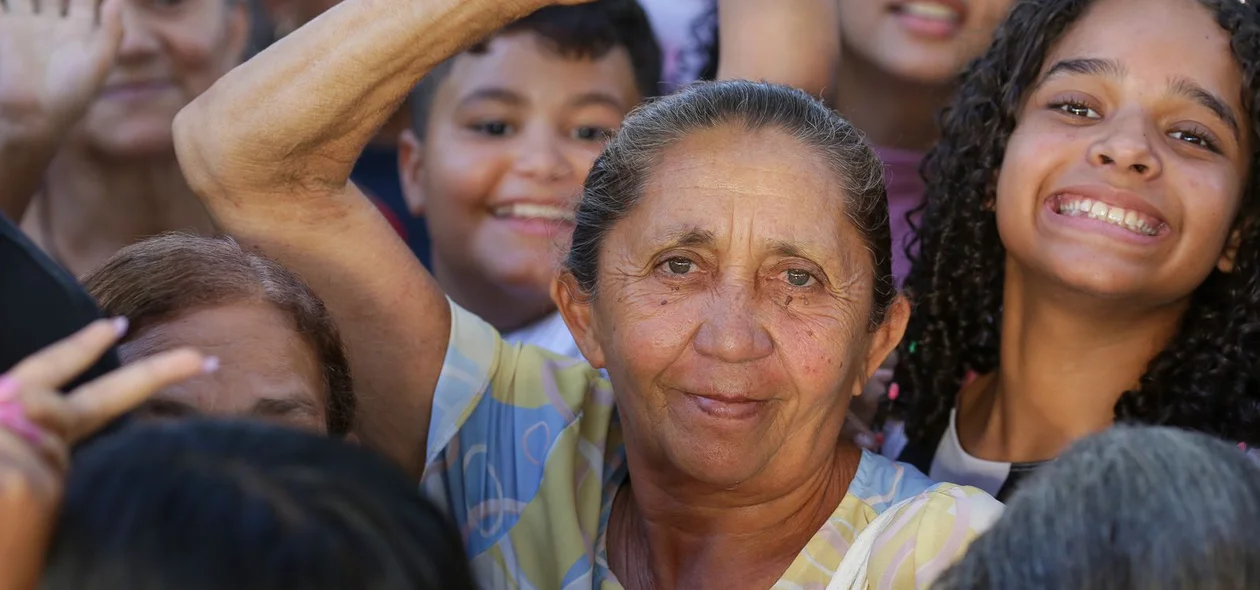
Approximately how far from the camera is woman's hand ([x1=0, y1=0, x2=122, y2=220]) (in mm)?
3027

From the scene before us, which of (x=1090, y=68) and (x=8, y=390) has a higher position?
(x=8, y=390)

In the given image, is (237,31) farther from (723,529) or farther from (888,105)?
(723,529)

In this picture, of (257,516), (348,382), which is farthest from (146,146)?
(257,516)

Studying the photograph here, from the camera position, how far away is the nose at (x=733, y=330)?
6.91 feet

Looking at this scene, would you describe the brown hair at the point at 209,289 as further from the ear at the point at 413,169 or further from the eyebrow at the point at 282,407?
the ear at the point at 413,169

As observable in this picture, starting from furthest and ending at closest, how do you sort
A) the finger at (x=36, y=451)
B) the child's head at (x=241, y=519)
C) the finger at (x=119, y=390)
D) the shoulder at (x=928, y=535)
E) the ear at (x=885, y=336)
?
the ear at (x=885, y=336)
the shoulder at (x=928, y=535)
the finger at (x=119, y=390)
the finger at (x=36, y=451)
the child's head at (x=241, y=519)

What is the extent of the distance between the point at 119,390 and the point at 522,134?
7.21 ft

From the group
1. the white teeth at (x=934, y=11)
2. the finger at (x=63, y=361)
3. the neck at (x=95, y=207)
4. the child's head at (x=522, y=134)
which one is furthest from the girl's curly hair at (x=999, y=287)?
the finger at (x=63, y=361)

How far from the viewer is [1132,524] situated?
1246 millimetres

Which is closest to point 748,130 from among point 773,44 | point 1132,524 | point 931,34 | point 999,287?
point 773,44

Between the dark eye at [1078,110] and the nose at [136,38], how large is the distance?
83.5 inches

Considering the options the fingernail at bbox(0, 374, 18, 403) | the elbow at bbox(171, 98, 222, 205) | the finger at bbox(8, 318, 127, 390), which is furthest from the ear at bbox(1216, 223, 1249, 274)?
the fingernail at bbox(0, 374, 18, 403)

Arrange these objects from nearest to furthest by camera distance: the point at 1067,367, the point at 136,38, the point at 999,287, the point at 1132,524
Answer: the point at 1132,524
the point at 1067,367
the point at 999,287
the point at 136,38

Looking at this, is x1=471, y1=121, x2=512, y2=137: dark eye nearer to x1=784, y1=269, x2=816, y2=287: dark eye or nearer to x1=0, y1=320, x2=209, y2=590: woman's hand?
x1=784, y1=269, x2=816, y2=287: dark eye
